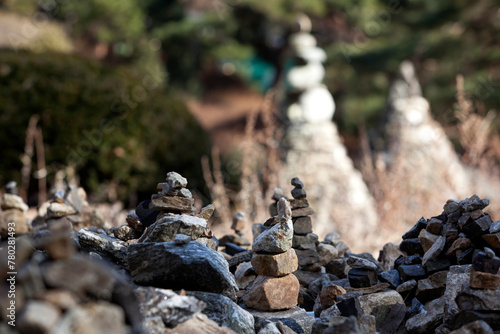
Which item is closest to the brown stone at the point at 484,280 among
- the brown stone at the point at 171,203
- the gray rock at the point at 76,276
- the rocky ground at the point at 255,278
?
the rocky ground at the point at 255,278

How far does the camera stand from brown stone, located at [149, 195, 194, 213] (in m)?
1.63

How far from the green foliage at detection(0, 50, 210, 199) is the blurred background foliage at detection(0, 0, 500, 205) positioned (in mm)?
15

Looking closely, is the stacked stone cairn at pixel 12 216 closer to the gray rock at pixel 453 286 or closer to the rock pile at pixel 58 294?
the rock pile at pixel 58 294

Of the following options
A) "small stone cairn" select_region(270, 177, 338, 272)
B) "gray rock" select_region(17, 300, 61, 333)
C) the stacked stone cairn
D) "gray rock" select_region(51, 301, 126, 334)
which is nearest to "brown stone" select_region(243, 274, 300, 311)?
"small stone cairn" select_region(270, 177, 338, 272)

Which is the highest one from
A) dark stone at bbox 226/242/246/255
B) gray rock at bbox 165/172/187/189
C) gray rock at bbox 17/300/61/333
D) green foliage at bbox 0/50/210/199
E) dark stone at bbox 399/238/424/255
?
green foliage at bbox 0/50/210/199

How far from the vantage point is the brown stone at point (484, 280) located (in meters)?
1.35

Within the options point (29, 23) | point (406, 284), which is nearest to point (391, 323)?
point (406, 284)

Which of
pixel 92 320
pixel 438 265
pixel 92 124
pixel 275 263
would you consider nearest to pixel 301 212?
pixel 275 263

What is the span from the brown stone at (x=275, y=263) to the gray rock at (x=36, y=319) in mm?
897

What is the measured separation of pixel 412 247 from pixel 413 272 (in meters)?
0.19

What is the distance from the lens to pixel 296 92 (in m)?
7.66

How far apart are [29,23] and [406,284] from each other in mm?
16072

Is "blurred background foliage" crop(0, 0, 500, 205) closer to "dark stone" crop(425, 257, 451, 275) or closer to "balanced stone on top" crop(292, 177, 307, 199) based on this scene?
"balanced stone on top" crop(292, 177, 307, 199)

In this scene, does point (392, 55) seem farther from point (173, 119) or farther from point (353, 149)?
point (173, 119)
